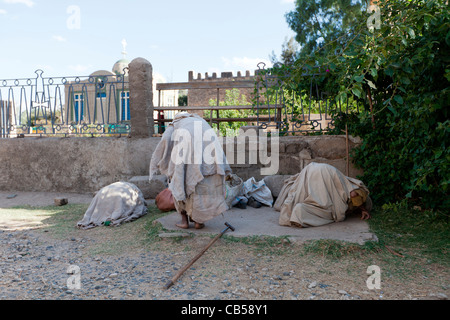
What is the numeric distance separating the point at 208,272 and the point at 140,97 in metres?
4.21

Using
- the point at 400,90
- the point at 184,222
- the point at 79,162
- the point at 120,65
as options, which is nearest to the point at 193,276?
the point at 184,222

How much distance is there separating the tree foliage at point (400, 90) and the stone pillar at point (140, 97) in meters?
2.37

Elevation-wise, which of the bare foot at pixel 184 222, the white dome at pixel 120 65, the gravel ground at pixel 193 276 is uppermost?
the white dome at pixel 120 65

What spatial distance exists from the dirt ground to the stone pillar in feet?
9.29

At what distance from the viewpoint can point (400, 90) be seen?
4.55 m

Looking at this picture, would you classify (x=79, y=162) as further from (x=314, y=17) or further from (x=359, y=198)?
(x=314, y=17)

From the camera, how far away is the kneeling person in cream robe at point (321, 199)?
13.8ft

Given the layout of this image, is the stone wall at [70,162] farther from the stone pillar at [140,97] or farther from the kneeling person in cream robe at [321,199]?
the kneeling person in cream robe at [321,199]

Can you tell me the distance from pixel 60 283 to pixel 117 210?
2.06 metres

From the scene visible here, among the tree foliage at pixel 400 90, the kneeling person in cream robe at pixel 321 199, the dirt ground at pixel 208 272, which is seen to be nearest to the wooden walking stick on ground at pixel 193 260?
the dirt ground at pixel 208 272

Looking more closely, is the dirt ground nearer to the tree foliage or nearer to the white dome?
the tree foliage

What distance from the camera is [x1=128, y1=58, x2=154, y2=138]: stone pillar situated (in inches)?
256

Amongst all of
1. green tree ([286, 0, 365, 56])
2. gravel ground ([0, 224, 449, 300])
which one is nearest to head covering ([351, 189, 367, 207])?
gravel ground ([0, 224, 449, 300])
